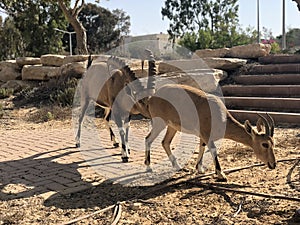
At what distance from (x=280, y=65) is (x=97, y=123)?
6.31 metres

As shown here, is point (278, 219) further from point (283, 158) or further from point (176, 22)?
point (176, 22)

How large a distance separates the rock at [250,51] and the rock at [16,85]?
8.82 metres

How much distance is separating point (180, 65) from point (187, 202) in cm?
882

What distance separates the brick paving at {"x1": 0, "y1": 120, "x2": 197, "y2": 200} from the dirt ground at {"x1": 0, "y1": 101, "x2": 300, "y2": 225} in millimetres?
364

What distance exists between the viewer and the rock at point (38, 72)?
1556cm

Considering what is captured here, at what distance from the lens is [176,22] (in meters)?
44.5

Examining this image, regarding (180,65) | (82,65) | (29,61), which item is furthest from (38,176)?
(29,61)

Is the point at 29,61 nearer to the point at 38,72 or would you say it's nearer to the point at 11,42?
the point at 38,72

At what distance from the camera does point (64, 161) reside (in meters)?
6.58

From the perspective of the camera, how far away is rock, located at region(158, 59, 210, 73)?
12477 millimetres

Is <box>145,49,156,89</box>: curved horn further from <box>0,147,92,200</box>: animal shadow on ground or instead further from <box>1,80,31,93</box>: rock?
<box>1,80,31,93</box>: rock

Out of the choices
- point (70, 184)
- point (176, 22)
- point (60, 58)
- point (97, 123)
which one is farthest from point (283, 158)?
point (176, 22)

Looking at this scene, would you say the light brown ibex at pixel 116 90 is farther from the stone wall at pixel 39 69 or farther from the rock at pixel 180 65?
the stone wall at pixel 39 69

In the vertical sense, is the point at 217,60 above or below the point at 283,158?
above
